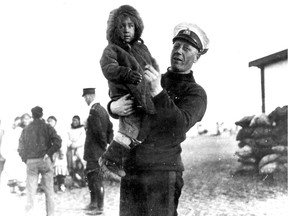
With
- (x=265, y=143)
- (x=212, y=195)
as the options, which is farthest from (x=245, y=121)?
(x=212, y=195)

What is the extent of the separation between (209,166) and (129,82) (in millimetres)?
4153

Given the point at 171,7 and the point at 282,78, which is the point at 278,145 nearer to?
the point at 282,78

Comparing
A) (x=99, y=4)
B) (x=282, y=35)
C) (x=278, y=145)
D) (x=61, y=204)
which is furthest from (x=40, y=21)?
(x=278, y=145)

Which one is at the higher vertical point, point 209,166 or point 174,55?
point 174,55

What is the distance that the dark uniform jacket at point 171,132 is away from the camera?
1618 millimetres

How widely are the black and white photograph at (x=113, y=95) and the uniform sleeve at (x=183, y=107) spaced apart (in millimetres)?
40

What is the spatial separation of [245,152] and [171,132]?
12.3 feet

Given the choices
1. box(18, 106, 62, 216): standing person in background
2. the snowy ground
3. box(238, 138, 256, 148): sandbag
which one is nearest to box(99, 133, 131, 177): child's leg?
box(18, 106, 62, 216): standing person in background

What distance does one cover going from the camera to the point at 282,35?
4.75m

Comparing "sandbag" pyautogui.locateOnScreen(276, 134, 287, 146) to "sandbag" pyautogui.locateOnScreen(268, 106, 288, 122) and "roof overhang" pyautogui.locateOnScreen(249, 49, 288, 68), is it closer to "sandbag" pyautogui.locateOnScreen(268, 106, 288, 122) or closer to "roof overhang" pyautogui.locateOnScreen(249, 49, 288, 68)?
"sandbag" pyautogui.locateOnScreen(268, 106, 288, 122)

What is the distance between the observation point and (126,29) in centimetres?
174

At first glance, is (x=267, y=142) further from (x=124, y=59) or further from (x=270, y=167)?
(x=124, y=59)

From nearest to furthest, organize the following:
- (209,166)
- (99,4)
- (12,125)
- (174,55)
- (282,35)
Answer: (174,55) → (99,4) → (12,125) → (282,35) → (209,166)

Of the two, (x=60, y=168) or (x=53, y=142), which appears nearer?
(x=53, y=142)
